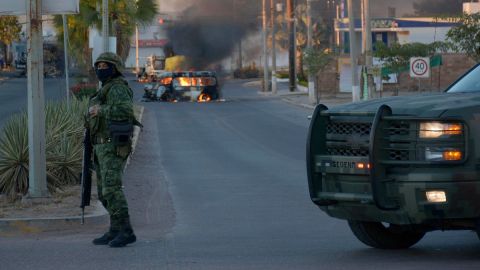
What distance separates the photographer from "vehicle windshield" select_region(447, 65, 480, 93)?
9609 millimetres

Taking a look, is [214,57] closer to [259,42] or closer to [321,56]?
[321,56]

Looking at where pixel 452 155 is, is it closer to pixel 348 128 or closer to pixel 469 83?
pixel 348 128

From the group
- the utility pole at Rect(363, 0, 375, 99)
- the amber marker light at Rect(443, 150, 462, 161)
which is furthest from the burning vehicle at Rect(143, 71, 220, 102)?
→ the amber marker light at Rect(443, 150, 462, 161)

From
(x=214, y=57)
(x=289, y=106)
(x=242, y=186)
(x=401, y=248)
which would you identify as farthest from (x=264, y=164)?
(x=214, y=57)

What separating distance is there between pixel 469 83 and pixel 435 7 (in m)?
76.3

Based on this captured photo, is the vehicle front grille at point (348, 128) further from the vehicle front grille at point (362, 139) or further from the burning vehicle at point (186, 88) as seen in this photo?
the burning vehicle at point (186, 88)

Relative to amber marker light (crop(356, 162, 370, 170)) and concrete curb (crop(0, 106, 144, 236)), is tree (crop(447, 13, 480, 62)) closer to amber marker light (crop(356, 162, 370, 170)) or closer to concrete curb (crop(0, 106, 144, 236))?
concrete curb (crop(0, 106, 144, 236))

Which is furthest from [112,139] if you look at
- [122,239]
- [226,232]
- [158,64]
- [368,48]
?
[158,64]

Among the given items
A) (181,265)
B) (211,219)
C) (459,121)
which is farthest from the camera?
(211,219)

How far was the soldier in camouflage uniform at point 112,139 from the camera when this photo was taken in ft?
31.2

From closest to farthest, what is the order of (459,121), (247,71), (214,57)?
(459,121) < (214,57) < (247,71)

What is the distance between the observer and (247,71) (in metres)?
87.5

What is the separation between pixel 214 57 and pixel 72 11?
4356 cm

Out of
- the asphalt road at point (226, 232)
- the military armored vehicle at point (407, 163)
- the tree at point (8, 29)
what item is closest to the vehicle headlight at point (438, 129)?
the military armored vehicle at point (407, 163)
